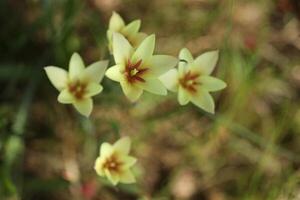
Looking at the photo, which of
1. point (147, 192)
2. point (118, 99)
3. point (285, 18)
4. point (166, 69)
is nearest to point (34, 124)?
point (118, 99)

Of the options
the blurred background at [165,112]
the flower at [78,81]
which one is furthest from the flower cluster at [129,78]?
the blurred background at [165,112]

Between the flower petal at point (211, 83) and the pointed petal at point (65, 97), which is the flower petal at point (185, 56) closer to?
the flower petal at point (211, 83)

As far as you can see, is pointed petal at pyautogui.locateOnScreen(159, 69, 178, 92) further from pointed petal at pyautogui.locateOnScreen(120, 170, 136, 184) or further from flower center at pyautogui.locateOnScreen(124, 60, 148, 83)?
pointed petal at pyautogui.locateOnScreen(120, 170, 136, 184)

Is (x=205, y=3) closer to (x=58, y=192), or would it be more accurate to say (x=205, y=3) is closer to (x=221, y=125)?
(x=221, y=125)

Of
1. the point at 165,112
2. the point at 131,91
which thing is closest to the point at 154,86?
the point at 131,91

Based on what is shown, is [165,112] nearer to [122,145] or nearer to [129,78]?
[122,145]

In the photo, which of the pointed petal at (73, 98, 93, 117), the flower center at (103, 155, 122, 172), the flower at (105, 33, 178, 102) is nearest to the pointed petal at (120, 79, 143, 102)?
the flower at (105, 33, 178, 102)
